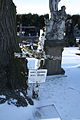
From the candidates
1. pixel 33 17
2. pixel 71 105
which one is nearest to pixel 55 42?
pixel 71 105

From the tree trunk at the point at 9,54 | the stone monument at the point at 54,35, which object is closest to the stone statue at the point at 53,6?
the stone monument at the point at 54,35

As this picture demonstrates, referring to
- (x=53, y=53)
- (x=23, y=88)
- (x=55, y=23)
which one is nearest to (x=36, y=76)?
(x=23, y=88)

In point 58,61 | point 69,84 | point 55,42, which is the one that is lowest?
point 69,84

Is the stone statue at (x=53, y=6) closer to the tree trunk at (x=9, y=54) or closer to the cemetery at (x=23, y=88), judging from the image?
the cemetery at (x=23, y=88)

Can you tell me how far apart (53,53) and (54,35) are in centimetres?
63

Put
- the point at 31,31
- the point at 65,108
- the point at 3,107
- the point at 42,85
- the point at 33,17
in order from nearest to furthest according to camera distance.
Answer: the point at 3,107 → the point at 65,108 → the point at 42,85 → the point at 31,31 → the point at 33,17

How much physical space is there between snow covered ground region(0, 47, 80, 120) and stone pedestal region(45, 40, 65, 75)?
1.73 ft

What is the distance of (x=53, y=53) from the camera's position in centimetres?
861

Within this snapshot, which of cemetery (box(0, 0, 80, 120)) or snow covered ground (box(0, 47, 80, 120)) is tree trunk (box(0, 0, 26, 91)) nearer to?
cemetery (box(0, 0, 80, 120))

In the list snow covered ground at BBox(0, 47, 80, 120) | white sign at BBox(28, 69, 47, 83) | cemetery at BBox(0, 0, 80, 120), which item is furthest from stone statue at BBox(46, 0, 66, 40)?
white sign at BBox(28, 69, 47, 83)

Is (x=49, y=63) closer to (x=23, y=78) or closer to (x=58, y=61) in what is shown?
(x=58, y=61)

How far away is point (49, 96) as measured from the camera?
245 inches

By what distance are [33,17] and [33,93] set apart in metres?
30.9

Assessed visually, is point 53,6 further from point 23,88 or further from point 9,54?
point 23,88
